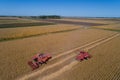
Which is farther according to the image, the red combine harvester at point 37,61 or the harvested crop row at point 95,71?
the red combine harvester at point 37,61

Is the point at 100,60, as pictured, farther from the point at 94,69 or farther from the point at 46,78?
the point at 46,78

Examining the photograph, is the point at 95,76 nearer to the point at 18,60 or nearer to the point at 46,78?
the point at 46,78

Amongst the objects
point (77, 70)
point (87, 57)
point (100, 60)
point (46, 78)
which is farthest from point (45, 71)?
point (100, 60)

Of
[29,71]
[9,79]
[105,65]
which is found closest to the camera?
[9,79]

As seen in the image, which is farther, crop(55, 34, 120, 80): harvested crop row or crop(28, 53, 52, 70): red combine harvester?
Answer: crop(28, 53, 52, 70): red combine harvester

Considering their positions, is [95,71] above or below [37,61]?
above

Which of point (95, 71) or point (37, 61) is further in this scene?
point (37, 61)

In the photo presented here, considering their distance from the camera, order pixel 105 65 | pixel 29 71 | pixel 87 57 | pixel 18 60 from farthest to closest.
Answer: pixel 87 57 → pixel 18 60 → pixel 105 65 → pixel 29 71

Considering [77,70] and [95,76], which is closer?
[95,76]

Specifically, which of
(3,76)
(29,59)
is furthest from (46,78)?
(29,59)
